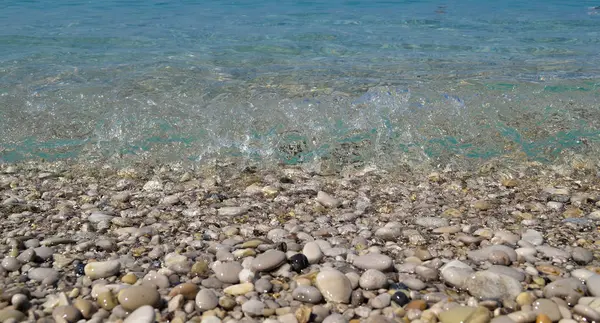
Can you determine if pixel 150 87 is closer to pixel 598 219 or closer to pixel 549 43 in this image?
pixel 598 219

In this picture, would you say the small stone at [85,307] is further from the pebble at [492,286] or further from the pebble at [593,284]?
the pebble at [593,284]

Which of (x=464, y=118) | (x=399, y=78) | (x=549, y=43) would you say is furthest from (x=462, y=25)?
(x=464, y=118)

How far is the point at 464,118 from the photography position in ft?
16.5

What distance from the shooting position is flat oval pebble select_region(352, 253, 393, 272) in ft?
8.57

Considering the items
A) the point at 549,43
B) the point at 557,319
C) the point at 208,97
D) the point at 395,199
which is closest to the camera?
the point at 557,319

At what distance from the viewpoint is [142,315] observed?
2207 mm

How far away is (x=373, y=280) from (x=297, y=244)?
57 cm

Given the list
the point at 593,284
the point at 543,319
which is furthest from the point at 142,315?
the point at 593,284

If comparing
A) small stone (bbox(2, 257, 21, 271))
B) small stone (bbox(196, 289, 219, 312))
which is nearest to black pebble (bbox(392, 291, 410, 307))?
small stone (bbox(196, 289, 219, 312))

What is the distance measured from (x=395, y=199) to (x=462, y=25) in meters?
8.09

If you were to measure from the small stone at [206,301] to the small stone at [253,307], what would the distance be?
129 mm

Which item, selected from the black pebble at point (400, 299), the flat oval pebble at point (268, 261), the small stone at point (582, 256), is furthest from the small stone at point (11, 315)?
the small stone at point (582, 256)

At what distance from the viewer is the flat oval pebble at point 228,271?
2.54 m

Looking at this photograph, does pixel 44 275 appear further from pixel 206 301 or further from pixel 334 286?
pixel 334 286
